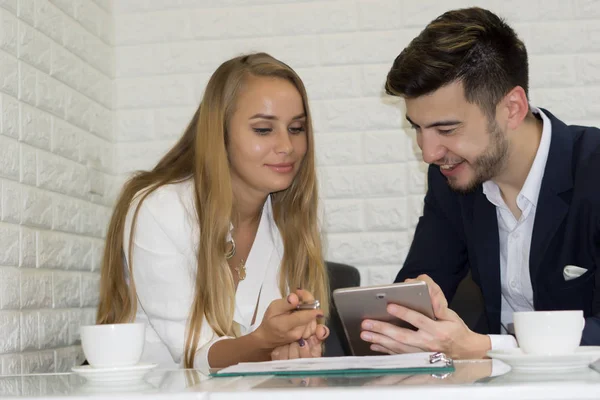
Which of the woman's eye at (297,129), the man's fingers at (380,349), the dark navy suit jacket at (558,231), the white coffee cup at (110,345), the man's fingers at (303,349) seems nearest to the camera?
the white coffee cup at (110,345)

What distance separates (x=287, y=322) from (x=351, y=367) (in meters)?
0.69

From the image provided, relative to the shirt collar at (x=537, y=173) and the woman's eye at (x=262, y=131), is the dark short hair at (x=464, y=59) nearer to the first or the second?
the shirt collar at (x=537, y=173)

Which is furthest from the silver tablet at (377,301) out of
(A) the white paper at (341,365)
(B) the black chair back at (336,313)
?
(B) the black chair back at (336,313)

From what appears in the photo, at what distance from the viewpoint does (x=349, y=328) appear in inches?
66.0

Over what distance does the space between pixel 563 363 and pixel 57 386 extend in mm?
621

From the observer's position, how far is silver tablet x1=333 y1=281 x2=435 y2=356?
5.04ft

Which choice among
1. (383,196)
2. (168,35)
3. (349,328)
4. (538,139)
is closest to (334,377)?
(349,328)

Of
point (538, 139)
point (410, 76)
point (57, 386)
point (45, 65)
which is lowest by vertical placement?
point (57, 386)

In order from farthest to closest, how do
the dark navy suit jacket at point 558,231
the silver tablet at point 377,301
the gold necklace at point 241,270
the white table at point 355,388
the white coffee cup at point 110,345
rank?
the gold necklace at point 241,270 < the dark navy suit jacket at point 558,231 < the silver tablet at point 377,301 < the white coffee cup at point 110,345 < the white table at point 355,388

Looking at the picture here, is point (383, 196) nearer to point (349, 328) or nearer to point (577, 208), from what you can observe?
point (577, 208)

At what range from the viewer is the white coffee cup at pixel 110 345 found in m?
1.06

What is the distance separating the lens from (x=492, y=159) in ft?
6.84

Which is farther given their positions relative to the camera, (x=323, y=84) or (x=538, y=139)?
(x=323, y=84)

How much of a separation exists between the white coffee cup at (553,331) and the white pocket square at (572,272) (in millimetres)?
1060
